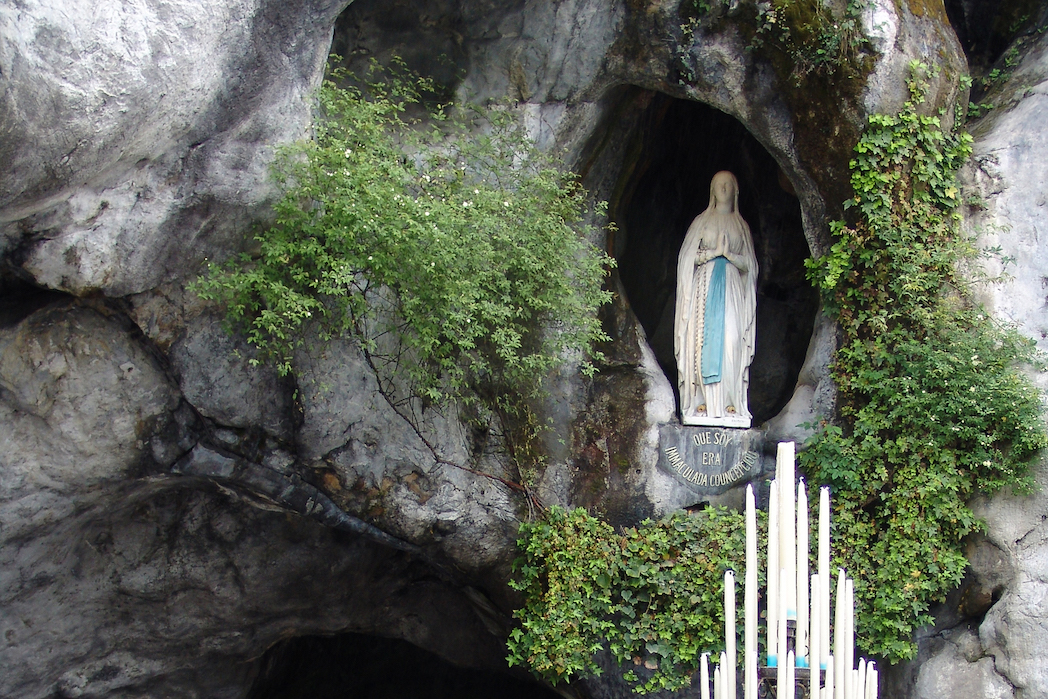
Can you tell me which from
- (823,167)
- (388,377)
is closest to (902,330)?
(823,167)

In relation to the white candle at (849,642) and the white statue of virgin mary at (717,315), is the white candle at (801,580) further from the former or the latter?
the white statue of virgin mary at (717,315)

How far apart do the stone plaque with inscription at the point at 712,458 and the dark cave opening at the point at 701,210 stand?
2.89 feet

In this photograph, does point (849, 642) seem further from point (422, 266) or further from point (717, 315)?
point (717, 315)

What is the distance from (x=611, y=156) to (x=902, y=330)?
103 inches

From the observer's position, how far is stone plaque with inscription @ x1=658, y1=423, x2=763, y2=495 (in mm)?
6785

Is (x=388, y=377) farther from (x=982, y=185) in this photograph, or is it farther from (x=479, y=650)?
(x=982, y=185)

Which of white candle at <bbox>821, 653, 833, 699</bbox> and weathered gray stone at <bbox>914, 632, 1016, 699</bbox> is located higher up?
weathered gray stone at <bbox>914, 632, 1016, 699</bbox>

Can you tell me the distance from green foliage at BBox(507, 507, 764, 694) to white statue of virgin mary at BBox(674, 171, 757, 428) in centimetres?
92

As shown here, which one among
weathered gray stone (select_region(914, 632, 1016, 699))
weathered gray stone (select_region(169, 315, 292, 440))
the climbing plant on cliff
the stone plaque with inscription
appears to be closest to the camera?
weathered gray stone (select_region(914, 632, 1016, 699))

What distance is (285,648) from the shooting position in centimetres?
869

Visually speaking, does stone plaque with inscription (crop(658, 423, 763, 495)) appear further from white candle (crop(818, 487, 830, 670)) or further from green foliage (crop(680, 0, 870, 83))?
white candle (crop(818, 487, 830, 670))

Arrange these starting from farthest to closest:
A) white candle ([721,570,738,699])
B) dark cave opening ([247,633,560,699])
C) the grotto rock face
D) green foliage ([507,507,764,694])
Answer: dark cave opening ([247,633,560,699]), green foliage ([507,507,764,694]), the grotto rock face, white candle ([721,570,738,699])

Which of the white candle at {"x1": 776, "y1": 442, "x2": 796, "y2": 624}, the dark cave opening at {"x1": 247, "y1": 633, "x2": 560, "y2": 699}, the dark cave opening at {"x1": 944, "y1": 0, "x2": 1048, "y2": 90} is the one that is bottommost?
the dark cave opening at {"x1": 247, "y1": 633, "x2": 560, "y2": 699}

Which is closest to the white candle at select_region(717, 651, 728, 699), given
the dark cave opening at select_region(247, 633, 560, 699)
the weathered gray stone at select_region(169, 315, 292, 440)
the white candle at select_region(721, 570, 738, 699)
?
the white candle at select_region(721, 570, 738, 699)
